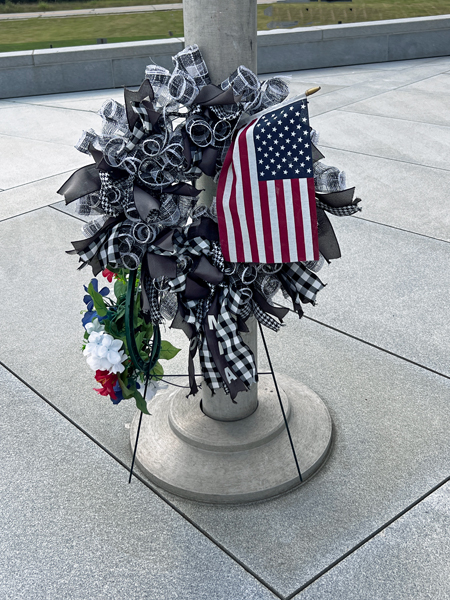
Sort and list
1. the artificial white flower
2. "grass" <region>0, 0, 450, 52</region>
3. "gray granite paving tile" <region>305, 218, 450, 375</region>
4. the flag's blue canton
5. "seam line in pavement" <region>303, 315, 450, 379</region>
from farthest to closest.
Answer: "grass" <region>0, 0, 450, 52</region>
"gray granite paving tile" <region>305, 218, 450, 375</region>
"seam line in pavement" <region>303, 315, 450, 379</region>
the artificial white flower
the flag's blue canton

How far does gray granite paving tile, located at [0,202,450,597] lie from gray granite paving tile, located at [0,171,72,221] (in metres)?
1.14

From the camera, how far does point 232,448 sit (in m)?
2.90

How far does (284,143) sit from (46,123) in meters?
7.05

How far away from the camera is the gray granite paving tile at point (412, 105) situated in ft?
26.3

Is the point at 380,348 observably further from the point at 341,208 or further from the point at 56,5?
the point at 56,5

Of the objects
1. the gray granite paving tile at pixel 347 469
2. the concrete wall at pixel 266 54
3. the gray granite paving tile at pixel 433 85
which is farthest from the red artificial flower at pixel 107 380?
the concrete wall at pixel 266 54

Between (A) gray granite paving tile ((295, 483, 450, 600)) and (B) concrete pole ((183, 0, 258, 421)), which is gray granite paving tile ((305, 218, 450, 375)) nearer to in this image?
(A) gray granite paving tile ((295, 483, 450, 600))

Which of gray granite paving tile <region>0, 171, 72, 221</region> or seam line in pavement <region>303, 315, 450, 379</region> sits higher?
gray granite paving tile <region>0, 171, 72, 221</region>

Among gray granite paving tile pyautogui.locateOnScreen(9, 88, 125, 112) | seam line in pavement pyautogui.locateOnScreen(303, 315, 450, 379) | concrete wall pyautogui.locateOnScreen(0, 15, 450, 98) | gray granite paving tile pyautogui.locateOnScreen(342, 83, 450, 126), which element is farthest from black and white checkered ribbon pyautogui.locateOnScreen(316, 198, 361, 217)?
concrete wall pyautogui.locateOnScreen(0, 15, 450, 98)

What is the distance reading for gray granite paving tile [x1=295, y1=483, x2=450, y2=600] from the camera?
230 centimetres

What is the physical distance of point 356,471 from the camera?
2.86 metres

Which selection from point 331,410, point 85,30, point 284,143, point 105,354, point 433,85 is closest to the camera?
point 284,143

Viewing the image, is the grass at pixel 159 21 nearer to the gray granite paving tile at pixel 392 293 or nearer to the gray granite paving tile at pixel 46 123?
the gray granite paving tile at pixel 46 123

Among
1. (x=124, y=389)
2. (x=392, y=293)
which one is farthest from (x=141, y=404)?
(x=392, y=293)
